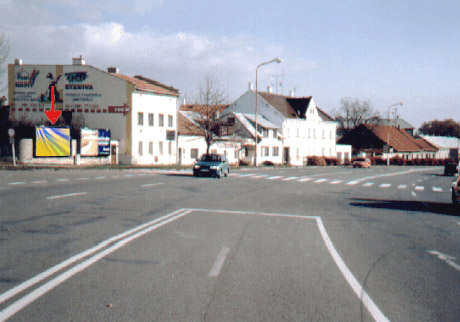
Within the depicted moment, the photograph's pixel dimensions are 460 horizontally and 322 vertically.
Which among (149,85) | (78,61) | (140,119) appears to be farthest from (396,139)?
(78,61)

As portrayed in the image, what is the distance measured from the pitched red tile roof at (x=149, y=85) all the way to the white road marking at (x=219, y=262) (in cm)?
4263

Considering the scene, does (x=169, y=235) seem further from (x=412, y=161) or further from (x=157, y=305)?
(x=412, y=161)

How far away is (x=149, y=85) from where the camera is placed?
54.2 m

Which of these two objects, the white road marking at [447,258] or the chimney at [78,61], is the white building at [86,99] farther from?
the white road marking at [447,258]

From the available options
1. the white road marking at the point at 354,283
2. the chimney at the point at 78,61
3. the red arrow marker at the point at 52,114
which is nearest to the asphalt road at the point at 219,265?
the white road marking at the point at 354,283

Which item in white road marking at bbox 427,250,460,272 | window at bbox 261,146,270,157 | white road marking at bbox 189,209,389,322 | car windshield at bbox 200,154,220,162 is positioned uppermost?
window at bbox 261,146,270,157

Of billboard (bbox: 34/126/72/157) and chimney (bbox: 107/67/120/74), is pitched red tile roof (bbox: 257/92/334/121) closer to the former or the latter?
chimney (bbox: 107/67/120/74)

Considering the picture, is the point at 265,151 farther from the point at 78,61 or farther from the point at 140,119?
the point at 78,61

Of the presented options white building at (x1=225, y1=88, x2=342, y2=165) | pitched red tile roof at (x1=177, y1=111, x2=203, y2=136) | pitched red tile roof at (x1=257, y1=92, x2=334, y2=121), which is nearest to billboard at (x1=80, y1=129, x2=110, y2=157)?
pitched red tile roof at (x1=177, y1=111, x2=203, y2=136)

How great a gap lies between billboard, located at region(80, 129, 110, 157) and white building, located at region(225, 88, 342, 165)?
115 feet

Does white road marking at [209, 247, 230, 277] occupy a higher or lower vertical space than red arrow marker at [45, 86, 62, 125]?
lower

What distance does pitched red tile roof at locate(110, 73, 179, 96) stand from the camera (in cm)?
5047

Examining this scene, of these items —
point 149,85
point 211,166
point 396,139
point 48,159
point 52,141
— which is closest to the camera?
point 211,166

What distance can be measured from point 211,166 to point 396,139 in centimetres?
8264
